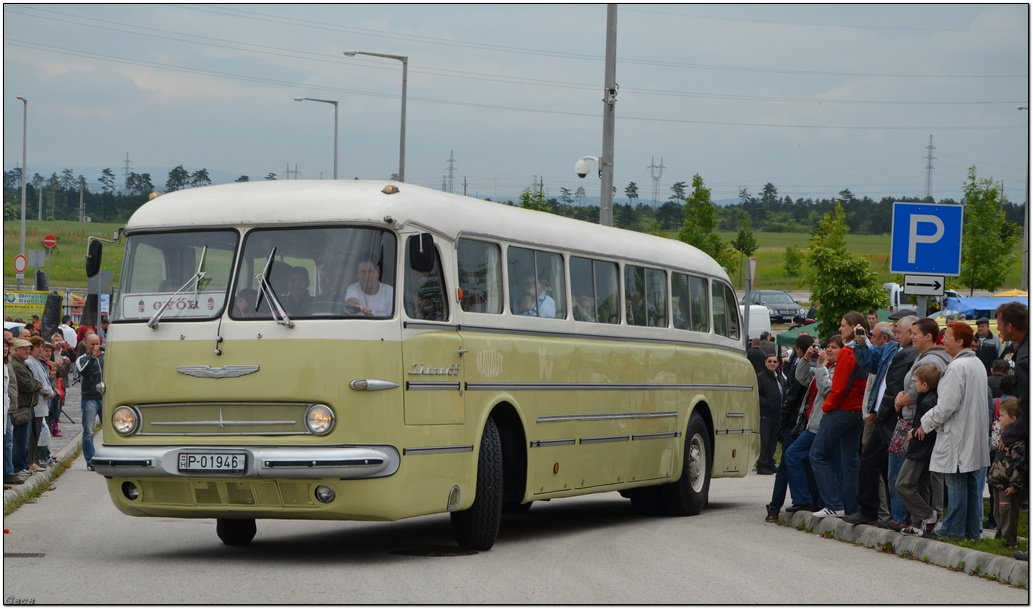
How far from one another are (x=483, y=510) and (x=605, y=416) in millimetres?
2902

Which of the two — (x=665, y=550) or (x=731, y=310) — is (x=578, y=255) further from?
(x=731, y=310)

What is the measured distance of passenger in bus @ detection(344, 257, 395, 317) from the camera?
35.1 ft

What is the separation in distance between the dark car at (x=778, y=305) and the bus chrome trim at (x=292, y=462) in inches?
2294

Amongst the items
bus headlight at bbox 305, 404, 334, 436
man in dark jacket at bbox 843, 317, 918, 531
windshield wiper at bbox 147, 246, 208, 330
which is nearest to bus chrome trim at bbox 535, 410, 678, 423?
man in dark jacket at bbox 843, 317, 918, 531

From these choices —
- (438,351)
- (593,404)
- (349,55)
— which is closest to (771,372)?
(593,404)

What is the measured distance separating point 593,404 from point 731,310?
5.03m

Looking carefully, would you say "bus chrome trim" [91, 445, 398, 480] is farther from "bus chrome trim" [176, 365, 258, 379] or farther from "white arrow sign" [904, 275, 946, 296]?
"white arrow sign" [904, 275, 946, 296]

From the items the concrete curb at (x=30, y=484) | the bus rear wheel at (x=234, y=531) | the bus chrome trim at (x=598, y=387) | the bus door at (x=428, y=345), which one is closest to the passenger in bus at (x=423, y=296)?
the bus door at (x=428, y=345)

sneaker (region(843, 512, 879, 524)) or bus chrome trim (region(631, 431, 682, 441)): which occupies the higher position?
bus chrome trim (region(631, 431, 682, 441))

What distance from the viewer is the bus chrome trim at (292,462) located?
10.4 meters

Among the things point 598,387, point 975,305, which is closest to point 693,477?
point 598,387

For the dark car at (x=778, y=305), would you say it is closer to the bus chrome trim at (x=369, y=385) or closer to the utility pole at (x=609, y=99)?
the utility pole at (x=609, y=99)

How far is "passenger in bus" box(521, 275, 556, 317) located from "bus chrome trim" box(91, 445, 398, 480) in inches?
105

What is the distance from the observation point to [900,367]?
497 inches
